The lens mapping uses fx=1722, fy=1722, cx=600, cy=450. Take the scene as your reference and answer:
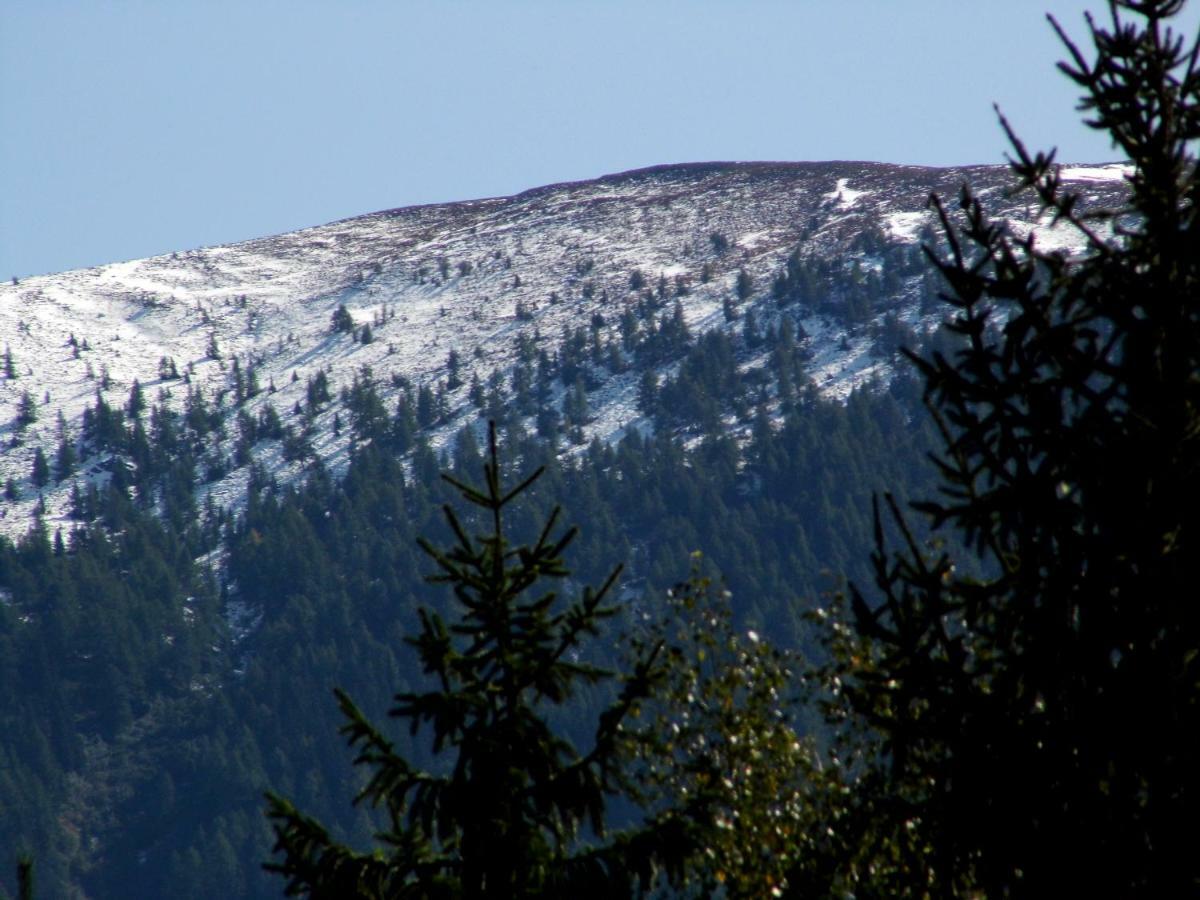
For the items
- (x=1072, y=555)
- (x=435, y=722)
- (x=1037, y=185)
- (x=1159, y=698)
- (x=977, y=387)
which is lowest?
(x=435, y=722)

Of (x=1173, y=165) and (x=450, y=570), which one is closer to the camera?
(x=1173, y=165)

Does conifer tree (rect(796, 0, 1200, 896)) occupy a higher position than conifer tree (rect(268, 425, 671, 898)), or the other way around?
conifer tree (rect(796, 0, 1200, 896))

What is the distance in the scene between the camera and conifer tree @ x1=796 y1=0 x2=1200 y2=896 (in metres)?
7.84

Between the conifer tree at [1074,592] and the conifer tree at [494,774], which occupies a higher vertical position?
the conifer tree at [1074,592]

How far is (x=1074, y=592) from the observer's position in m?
8.15

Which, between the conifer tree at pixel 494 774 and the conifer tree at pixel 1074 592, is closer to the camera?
the conifer tree at pixel 1074 592

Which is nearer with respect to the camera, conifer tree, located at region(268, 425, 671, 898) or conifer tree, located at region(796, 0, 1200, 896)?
conifer tree, located at region(796, 0, 1200, 896)

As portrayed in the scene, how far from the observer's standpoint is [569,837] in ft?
40.1

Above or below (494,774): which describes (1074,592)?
above

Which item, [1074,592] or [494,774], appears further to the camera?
[494,774]

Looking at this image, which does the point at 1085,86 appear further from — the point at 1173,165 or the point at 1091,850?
the point at 1091,850

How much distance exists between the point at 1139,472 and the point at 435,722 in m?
5.71

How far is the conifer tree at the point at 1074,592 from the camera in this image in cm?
784

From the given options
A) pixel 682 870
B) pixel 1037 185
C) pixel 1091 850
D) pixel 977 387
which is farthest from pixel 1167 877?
pixel 682 870
